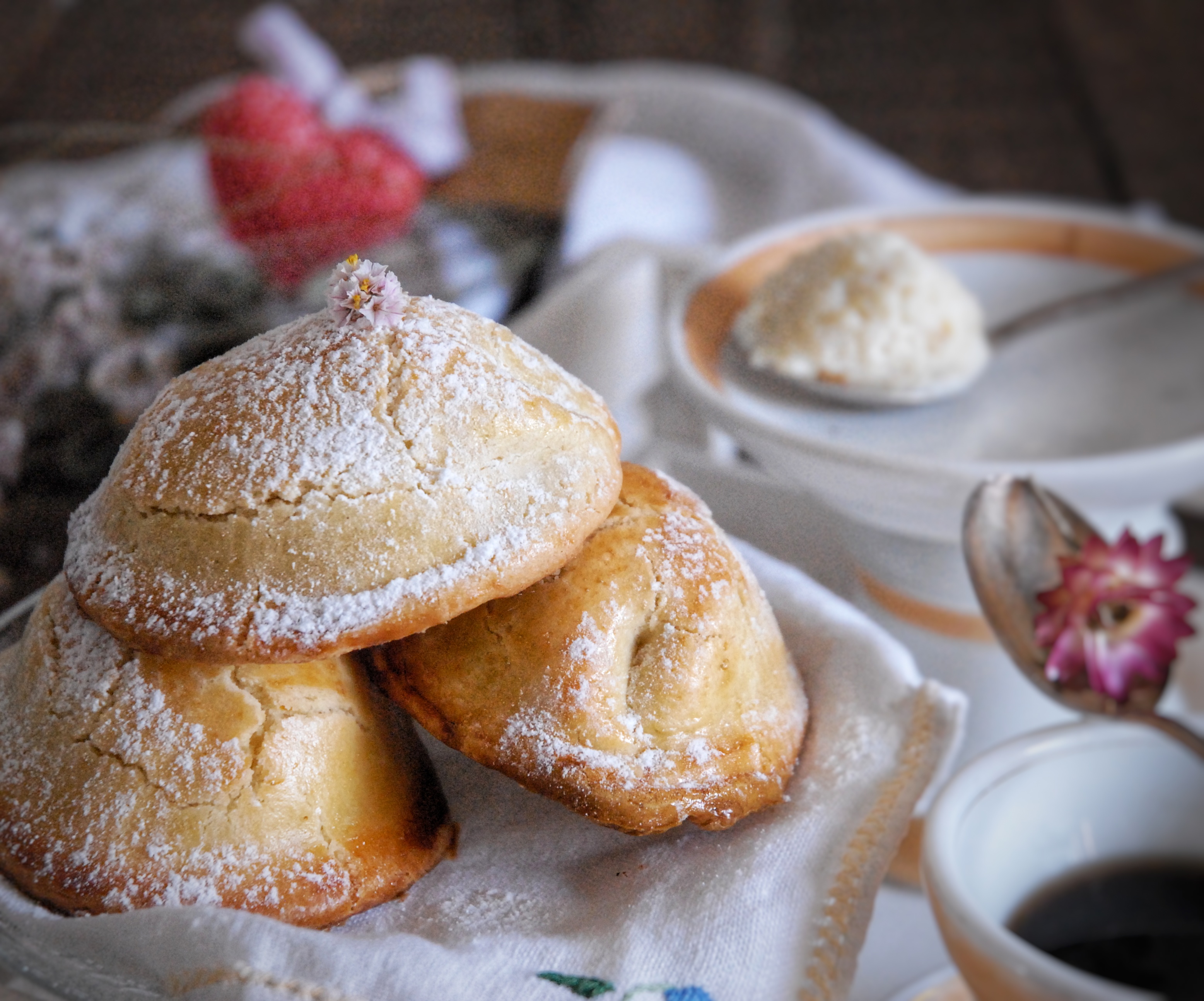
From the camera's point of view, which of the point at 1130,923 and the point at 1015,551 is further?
the point at 1015,551

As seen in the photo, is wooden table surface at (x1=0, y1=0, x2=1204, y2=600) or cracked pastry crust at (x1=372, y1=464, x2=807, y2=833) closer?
cracked pastry crust at (x1=372, y1=464, x2=807, y2=833)

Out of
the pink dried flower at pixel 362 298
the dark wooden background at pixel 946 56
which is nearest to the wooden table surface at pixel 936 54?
the dark wooden background at pixel 946 56

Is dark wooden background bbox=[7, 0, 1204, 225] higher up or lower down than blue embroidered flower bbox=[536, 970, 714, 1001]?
lower down

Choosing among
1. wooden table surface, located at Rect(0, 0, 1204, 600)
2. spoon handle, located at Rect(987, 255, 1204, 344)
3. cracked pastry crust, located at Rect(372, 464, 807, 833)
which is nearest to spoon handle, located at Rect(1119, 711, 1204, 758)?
cracked pastry crust, located at Rect(372, 464, 807, 833)

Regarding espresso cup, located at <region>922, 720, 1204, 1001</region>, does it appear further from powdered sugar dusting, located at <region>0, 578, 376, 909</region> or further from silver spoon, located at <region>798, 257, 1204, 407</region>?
silver spoon, located at <region>798, 257, 1204, 407</region>

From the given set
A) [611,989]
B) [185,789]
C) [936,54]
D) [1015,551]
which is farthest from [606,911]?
[936,54]

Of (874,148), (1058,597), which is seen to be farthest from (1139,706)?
(874,148)

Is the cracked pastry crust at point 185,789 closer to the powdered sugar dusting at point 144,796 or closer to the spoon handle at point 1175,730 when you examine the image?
the powdered sugar dusting at point 144,796

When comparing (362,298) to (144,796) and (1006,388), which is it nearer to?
(144,796)
